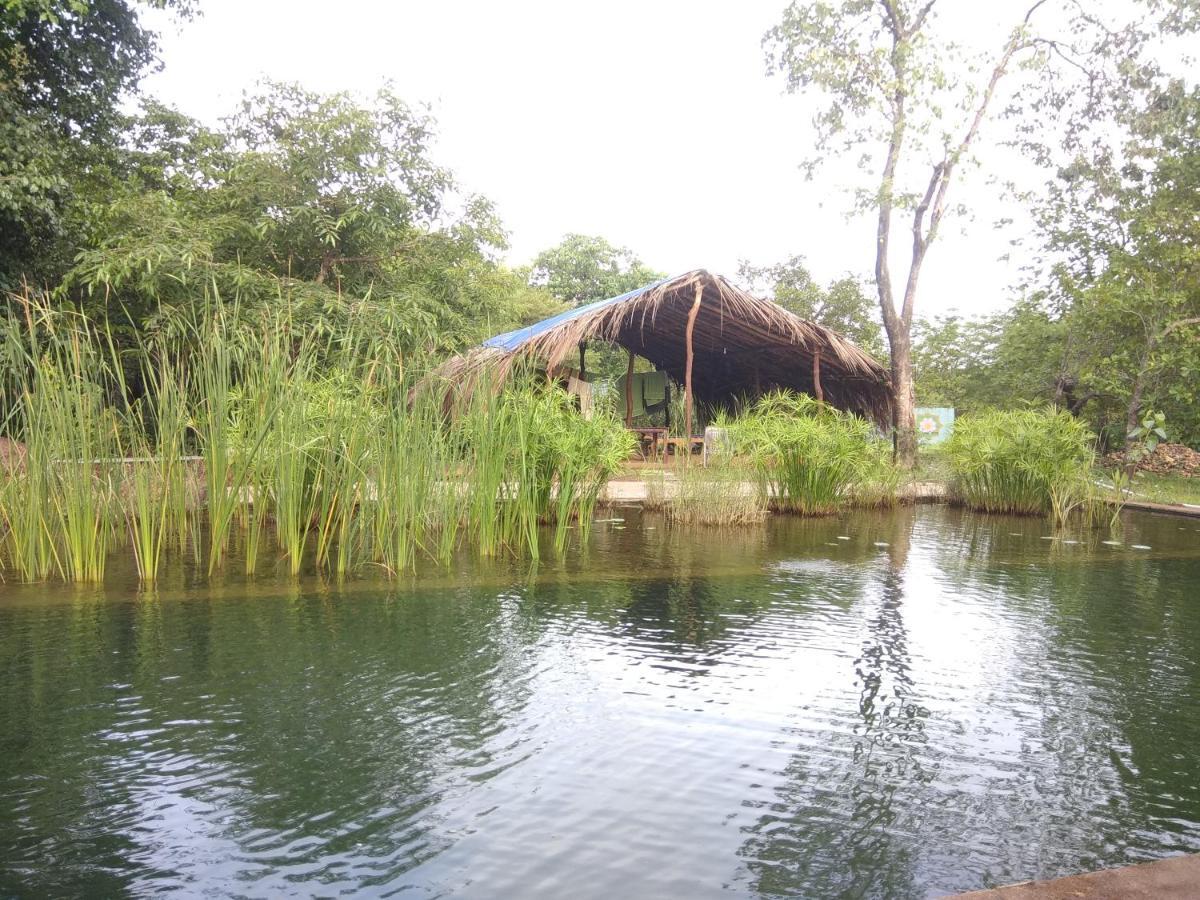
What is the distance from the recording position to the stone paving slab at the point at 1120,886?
59.6 inches

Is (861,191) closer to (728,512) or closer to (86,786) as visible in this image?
(728,512)

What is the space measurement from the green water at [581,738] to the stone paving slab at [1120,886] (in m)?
0.23

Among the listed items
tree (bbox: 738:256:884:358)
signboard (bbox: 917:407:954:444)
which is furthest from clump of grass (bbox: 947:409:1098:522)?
tree (bbox: 738:256:884:358)

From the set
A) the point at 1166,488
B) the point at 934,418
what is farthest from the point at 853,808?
the point at 934,418

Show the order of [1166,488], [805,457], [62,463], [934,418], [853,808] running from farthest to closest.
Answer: [934,418]
[1166,488]
[805,457]
[62,463]
[853,808]

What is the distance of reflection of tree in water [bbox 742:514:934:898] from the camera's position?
1.81 m

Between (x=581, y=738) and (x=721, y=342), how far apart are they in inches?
519

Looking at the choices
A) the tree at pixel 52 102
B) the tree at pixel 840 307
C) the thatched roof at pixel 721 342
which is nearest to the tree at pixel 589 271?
the tree at pixel 840 307

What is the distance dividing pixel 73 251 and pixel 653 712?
9.64 meters

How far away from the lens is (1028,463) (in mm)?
8367

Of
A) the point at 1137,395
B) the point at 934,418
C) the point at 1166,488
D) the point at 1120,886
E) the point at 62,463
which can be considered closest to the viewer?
the point at 1120,886

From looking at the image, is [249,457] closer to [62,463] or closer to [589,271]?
[62,463]

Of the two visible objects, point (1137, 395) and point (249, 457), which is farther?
point (1137, 395)

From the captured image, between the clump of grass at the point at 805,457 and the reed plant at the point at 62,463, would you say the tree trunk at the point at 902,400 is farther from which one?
the reed plant at the point at 62,463
